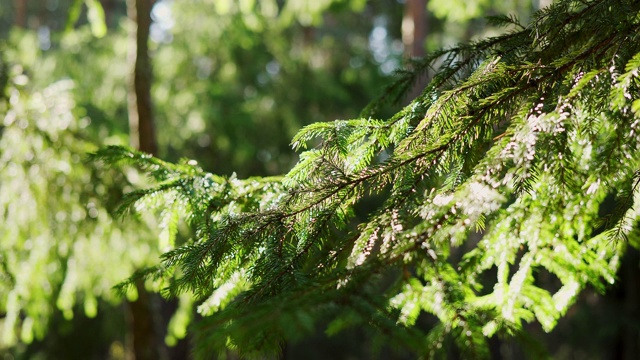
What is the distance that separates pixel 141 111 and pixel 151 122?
132 millimetres

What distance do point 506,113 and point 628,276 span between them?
10079 mm

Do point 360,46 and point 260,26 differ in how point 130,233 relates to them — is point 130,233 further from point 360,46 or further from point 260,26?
point 360,46

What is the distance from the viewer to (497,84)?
1.60 metres

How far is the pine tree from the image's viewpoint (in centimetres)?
116

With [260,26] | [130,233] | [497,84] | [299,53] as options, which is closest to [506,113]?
[497,84]

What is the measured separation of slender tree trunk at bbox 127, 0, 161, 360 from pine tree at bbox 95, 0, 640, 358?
3.22 m

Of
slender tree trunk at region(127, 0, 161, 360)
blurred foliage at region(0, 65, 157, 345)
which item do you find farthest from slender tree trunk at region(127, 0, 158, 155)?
blurred foliage at region(0, 65, 157, 345)

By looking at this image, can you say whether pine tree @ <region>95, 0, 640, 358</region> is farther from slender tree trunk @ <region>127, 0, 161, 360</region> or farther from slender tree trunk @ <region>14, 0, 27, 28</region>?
slender tree trunk @ <region>14, 0, 27, 28</region>

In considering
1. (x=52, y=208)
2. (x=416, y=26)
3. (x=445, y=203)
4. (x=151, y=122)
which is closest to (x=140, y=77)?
(x=151, y=122)

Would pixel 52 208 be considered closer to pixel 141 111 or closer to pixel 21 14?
pixel 141 111

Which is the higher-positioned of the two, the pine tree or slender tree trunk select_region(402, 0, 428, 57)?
slender tree trunk select_region(402, 0, 428, 57)

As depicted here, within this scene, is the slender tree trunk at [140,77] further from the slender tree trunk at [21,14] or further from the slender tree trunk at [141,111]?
the slender tree trunk at [21,14]

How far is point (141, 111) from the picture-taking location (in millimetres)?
4988

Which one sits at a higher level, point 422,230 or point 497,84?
point 497,84
